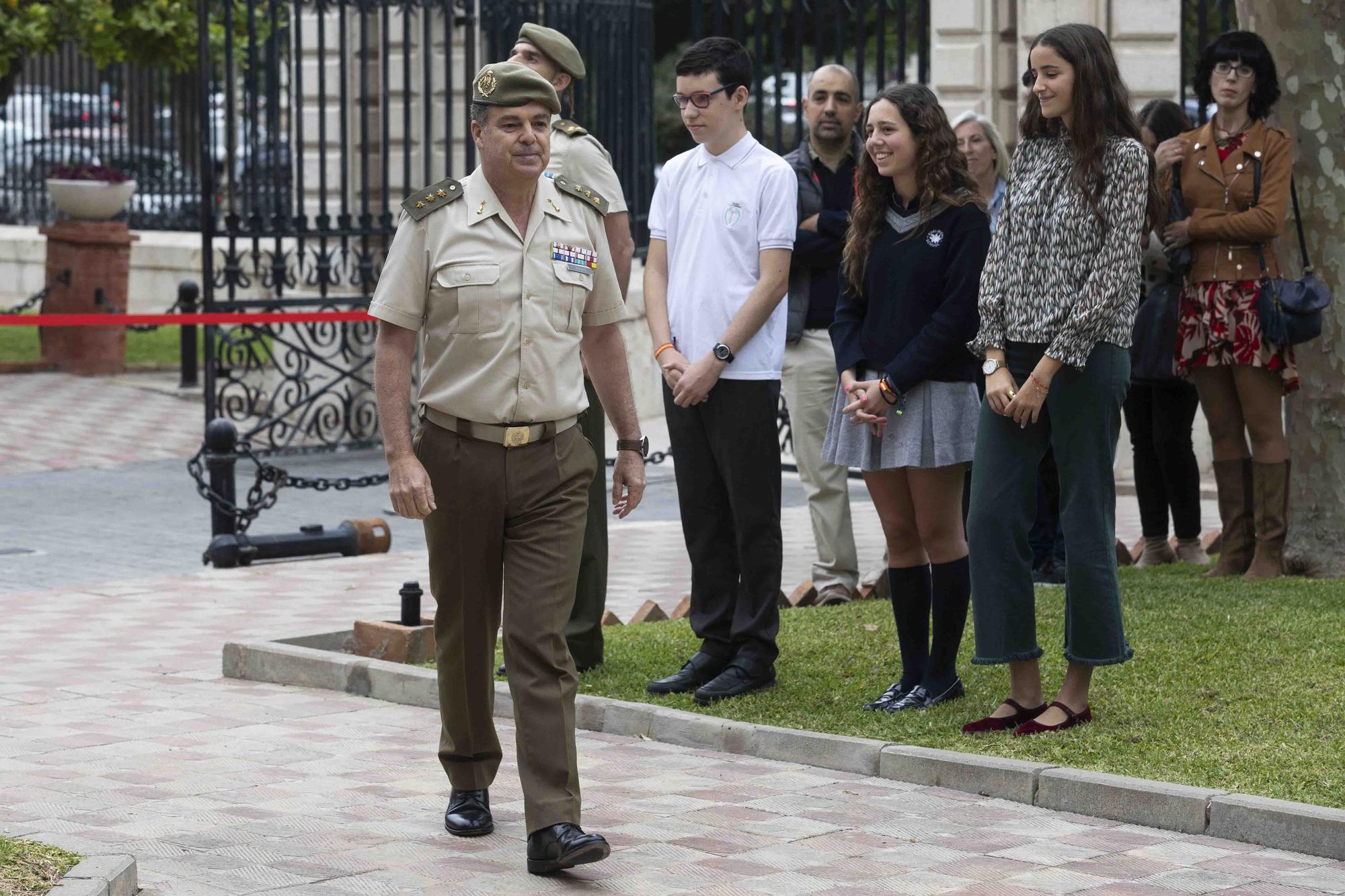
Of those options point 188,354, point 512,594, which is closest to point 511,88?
point 512,594

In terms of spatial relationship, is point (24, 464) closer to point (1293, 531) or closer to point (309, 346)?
point (309, 346)

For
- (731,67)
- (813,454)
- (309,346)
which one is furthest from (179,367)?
(731,67)

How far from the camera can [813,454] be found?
8516mm

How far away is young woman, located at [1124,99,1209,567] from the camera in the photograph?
905 centimetres

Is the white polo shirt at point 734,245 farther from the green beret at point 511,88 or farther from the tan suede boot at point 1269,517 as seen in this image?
the tan suede boot at point 1269,517

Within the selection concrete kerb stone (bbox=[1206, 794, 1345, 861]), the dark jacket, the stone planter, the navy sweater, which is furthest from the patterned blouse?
the stone planter

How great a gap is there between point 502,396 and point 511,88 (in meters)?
0.76

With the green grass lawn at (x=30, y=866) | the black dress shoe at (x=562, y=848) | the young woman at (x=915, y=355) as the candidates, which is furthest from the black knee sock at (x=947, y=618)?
the green grass lawn at (x=30, y=866)

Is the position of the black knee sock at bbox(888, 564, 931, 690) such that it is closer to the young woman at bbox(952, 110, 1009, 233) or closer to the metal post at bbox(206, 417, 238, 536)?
the young woman at bbox(952, 110, 1009, 233)

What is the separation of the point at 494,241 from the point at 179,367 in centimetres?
1504

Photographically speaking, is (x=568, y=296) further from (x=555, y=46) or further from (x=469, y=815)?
(x=555, y=46)

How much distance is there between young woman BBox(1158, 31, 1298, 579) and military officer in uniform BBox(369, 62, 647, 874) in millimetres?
3709

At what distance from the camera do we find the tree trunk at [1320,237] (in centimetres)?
864

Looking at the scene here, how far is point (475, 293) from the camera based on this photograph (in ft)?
17.1
